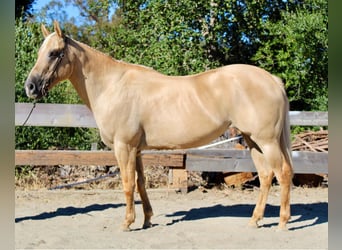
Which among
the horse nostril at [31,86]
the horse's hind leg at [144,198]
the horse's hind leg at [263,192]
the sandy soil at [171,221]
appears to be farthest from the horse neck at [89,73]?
the horse's hind leg at [263,192]

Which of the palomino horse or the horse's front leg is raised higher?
the palomino horse

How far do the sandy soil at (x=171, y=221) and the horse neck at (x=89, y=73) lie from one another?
1.33 metres

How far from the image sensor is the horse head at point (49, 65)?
3684mm

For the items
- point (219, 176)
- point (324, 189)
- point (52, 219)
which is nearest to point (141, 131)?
point (52, 219)

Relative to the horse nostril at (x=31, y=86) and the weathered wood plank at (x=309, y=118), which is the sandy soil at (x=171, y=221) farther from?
the horse nostril at (x=31, y=86)

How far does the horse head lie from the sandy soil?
1.40m

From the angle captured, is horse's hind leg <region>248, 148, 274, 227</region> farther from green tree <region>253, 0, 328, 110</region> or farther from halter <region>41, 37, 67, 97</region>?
green tree <region>253, 0, 328, 110</region>

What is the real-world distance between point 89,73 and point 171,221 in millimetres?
1847

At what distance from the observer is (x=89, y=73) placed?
405 cm

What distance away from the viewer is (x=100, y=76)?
4.06m

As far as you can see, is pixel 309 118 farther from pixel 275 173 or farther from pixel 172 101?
pixel 172 101

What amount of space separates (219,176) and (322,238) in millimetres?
2700

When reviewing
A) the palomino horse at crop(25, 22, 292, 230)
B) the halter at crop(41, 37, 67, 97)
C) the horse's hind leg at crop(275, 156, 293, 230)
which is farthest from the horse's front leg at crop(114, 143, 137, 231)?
the horse's hind leg at crop(275, 156, 293, 230)

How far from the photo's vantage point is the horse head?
3.68 metres
